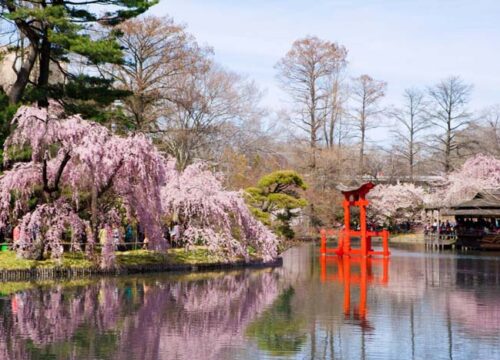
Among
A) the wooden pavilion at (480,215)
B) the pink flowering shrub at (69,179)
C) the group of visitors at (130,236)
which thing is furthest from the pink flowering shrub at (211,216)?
the wooden pavilion at (480,215)

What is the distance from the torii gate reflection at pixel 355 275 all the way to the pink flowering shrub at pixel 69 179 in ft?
20.0

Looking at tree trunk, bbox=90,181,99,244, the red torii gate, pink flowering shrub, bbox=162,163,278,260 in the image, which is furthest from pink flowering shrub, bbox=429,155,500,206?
tree trunk, bbox=90,181,99,244

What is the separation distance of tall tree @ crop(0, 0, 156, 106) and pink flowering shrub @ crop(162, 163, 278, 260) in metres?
4.65

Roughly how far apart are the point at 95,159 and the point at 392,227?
3955 centimetres

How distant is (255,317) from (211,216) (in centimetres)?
1244

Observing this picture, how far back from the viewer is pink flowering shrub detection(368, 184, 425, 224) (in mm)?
54469

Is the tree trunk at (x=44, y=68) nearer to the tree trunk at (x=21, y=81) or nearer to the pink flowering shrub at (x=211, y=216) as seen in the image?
the tree trunk at (x=21, y=81)

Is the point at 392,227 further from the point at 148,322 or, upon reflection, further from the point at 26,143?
the point at 148,322

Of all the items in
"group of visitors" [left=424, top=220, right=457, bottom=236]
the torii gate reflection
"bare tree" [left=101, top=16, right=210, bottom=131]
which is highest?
"bare tree" [left=101, top=16, right=210, bottom=131]

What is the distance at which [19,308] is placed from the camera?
553 inches

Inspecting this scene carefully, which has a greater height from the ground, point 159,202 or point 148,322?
point 159,202

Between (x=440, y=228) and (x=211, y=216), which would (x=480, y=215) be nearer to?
(x=440, y=228)

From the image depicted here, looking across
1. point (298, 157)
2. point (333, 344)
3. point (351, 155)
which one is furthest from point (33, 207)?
point (351, 155)

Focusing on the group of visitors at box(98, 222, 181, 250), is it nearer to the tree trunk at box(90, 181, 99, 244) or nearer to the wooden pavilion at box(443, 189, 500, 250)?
the tree trunk at box(90, 181, 99, 244)
